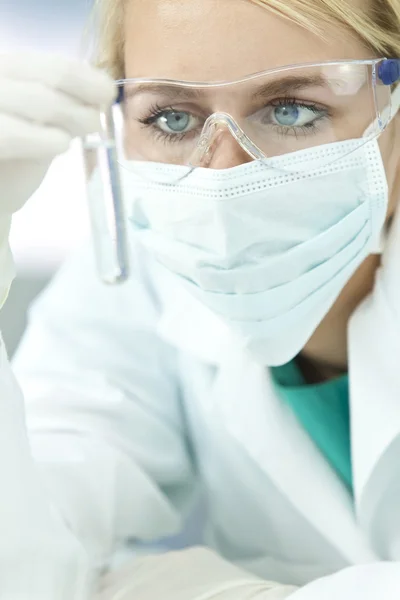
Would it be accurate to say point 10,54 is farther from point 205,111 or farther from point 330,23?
point 330,23

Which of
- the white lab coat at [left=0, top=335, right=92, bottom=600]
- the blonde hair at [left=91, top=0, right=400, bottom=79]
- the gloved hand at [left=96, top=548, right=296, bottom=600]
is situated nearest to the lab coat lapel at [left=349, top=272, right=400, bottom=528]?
the gloved hand at [left=96, top=548, right=296, bottom=600]

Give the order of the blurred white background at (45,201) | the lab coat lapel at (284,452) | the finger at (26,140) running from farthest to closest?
the blurred white background at (45,201), the lab coat lapel at (284,452), the finger at (26,140)

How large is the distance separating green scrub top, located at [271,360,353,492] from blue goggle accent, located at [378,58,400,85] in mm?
519

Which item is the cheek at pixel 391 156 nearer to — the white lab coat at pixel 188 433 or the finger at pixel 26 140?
the white lab coat at pixel 188 433

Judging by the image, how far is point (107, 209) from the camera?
1079 millimetres

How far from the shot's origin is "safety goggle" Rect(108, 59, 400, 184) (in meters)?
1.07

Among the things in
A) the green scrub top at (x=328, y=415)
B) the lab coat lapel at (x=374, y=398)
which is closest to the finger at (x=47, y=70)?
the lab coat lapel at (x=374, y=398)

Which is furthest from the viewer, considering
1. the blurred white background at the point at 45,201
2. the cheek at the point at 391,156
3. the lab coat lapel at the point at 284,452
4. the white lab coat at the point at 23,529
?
the blurred white background at the point at 45,201

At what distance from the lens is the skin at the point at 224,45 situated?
103 centimetres

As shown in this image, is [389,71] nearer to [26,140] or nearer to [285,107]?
[285,107]

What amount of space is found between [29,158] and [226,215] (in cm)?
32

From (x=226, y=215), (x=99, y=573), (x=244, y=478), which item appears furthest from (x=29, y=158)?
(x=244, y=478)

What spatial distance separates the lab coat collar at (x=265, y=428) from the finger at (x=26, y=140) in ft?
1.95

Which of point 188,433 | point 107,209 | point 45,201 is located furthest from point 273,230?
point 45,201
